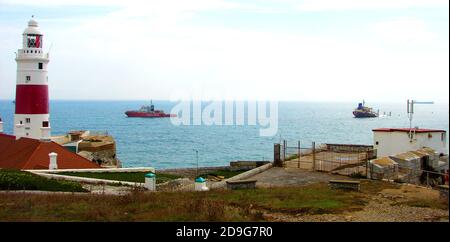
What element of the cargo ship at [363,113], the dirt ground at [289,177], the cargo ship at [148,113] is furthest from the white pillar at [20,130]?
the cargo ship at [363,113]

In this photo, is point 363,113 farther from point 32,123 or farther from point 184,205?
point 184,205

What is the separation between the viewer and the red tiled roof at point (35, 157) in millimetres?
24264

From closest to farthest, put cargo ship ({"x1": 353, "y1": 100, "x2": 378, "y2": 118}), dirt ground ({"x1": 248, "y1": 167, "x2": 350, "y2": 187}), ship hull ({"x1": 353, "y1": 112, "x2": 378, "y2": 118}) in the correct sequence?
dirt ground ({"x1": 248, "y1": 167, "x2": 350, "y2": 187})
cargo ship ({"x1": 353, "y1": 100, "x2": 378, "y2": 118})
ship hull ({"x1": 353, "y1": 112, "x2": 378, "y2": 118})

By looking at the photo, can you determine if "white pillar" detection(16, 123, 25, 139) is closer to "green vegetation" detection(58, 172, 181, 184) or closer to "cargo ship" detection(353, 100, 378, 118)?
"green vegetation" detection(58, 172, 181, 184)

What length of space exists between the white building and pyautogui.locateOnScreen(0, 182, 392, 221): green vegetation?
8496 mm

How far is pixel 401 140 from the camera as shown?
74.6ft

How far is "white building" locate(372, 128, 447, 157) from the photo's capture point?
2270cm

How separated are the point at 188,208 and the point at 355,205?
428 cm

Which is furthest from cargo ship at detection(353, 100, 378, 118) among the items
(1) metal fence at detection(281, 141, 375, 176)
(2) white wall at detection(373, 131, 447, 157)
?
(2) white wall at detection(373, 131, 447, 157)

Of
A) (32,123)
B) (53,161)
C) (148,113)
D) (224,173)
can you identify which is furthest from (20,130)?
(148,113)

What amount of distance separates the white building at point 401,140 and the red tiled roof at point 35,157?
47.8 ft

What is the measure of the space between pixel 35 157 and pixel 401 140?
17696 mm

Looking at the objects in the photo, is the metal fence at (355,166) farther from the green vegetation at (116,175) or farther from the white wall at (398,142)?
the green vegetation at (116,175)

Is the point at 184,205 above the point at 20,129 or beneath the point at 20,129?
beneath
